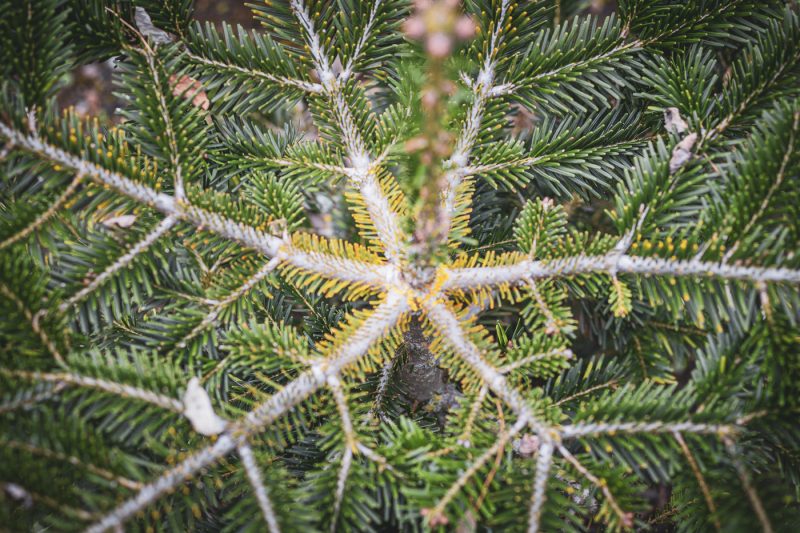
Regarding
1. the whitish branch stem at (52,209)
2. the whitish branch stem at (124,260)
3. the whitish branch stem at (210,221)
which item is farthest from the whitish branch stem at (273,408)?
the whitish branch stem at (52,209)

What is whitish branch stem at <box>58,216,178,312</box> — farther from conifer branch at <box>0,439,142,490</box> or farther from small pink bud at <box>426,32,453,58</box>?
small pink bud at <box>426,32,453,58</box>

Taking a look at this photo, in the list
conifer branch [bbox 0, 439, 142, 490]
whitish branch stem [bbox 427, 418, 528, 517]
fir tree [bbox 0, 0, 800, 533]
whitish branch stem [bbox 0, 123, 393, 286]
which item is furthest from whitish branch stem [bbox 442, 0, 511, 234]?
conifer branch [bbox 0, 439, 142, 490]

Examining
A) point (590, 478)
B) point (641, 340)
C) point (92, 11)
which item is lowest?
point (590, 478)

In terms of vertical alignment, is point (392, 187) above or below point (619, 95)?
below

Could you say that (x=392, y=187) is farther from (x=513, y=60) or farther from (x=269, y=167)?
(x=513, y=60)

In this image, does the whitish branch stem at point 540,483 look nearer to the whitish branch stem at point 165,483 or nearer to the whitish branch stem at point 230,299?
the whitish branch stem at point 165,483

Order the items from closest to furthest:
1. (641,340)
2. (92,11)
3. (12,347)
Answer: (12,347) < (92,11) < (641,340)

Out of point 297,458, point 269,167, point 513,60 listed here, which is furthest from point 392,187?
point 297,458
